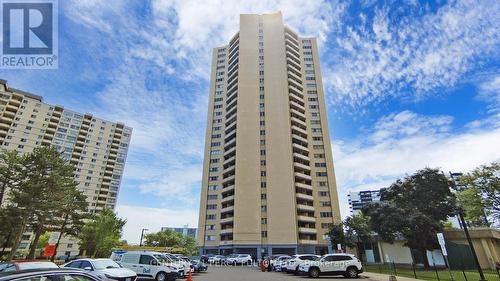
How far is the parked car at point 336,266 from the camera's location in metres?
18.8

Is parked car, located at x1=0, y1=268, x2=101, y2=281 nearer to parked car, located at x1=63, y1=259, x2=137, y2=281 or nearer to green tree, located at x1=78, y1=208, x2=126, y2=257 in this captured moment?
parked car, located at x1=63, y1=259, x2=137, y2=281

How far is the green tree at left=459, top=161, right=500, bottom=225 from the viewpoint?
27.9 meters

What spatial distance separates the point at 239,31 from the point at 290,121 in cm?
3302

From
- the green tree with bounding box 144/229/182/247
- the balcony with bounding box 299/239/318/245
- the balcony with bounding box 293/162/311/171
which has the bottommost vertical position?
the balcony with bounding box 299/239/318/245

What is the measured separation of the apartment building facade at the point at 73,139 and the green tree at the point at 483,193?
287 feet

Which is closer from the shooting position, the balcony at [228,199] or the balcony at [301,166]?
the balcony at [228,199]

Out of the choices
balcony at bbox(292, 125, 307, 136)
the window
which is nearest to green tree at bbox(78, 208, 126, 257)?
the window

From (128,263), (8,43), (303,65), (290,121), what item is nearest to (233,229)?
(290,121)

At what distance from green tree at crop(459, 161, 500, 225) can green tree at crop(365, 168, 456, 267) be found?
179 cm

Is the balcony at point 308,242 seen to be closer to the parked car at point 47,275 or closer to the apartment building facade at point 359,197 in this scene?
the parked car at point 47,275

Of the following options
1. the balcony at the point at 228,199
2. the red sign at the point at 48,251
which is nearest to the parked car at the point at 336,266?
the red sign at the point at 48,251

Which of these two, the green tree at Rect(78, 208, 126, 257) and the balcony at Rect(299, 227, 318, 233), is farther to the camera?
the balcony at Rect(299, 227, 318, 233)

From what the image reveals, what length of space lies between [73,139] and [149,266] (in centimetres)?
8729

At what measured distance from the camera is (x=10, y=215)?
3241 centimetres
